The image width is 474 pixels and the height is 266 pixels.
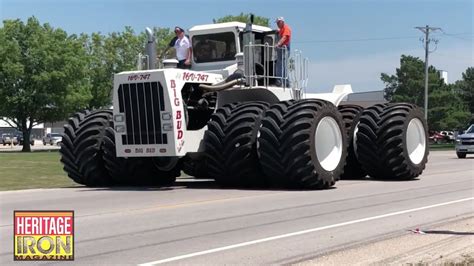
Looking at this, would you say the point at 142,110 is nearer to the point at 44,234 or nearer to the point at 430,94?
the point at 44,234

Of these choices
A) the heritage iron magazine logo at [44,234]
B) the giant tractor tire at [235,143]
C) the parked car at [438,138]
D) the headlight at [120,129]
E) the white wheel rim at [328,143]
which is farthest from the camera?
the parked car at [438,138]

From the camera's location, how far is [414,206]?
1197 centimetres

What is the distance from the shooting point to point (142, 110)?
14648 mm

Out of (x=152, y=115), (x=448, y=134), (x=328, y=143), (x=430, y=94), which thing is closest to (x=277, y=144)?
(x=328, y=143)

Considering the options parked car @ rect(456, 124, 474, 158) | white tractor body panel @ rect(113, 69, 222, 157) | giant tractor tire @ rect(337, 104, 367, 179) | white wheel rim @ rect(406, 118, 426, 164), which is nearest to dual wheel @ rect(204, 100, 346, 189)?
white tractor body panel @ rect(113, 69, 222, 157)

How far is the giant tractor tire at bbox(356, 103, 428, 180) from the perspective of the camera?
1719 cm

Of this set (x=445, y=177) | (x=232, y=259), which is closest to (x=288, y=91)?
(x=445, y=177)

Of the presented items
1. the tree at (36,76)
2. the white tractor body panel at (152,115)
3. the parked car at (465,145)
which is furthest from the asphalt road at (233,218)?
the tree at (36,76)

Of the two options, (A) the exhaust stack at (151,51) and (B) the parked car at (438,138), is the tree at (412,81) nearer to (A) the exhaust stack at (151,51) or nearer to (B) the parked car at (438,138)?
(B) the parked car at (438,138)

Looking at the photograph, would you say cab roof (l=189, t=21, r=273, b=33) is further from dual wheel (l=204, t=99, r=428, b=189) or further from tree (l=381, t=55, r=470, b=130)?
tree (l=381, t=55, r=470, b=130)

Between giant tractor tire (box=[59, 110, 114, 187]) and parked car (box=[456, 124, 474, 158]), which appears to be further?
parked car (box=[456, 124, 474, 158])

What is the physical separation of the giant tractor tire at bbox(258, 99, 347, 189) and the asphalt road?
0.40 metres

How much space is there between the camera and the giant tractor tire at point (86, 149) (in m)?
15.7

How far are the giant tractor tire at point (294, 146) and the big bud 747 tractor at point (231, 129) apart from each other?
0.02 meters
